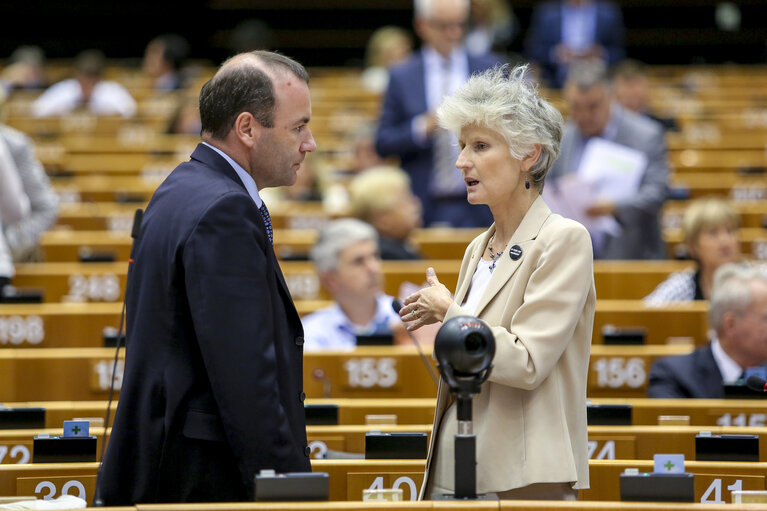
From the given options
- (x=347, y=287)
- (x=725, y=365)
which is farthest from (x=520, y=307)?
(x=347, y=287)

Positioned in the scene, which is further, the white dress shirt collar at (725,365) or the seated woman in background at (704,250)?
the seated woman in background at (704,250)

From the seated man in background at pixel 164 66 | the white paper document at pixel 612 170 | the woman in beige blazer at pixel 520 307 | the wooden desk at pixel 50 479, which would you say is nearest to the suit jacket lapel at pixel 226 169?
the woman in beige blazer at pixel 520 307

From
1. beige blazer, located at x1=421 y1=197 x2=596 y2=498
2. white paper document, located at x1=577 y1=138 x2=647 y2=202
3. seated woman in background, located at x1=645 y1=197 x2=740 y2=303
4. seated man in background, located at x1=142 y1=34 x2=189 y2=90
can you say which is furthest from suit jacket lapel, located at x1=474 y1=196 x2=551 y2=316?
seated man in background, located at x1=142 y1=34 x2=189 y2=90

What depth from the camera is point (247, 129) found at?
213 cm

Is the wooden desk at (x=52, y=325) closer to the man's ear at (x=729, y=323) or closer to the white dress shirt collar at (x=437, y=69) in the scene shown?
the white dress shirt collar at (x=437, y=69)

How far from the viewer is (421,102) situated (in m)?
5.30

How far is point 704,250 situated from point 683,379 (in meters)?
1.14

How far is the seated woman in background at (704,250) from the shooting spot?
438cm

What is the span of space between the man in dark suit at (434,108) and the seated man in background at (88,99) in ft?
15.6

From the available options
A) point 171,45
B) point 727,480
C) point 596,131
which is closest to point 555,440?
point 727,480

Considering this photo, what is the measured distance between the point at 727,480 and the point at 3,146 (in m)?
3.03

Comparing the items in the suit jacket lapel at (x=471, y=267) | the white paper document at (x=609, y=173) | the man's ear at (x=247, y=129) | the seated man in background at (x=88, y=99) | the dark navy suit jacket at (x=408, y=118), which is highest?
the seated man in background at (x=88, y=99)

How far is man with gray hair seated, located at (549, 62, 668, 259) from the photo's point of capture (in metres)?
4.90

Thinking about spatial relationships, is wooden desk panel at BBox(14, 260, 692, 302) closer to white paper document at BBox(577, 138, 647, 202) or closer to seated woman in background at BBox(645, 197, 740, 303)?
seated woman in background at BBox(645, 197, 740, 303)
